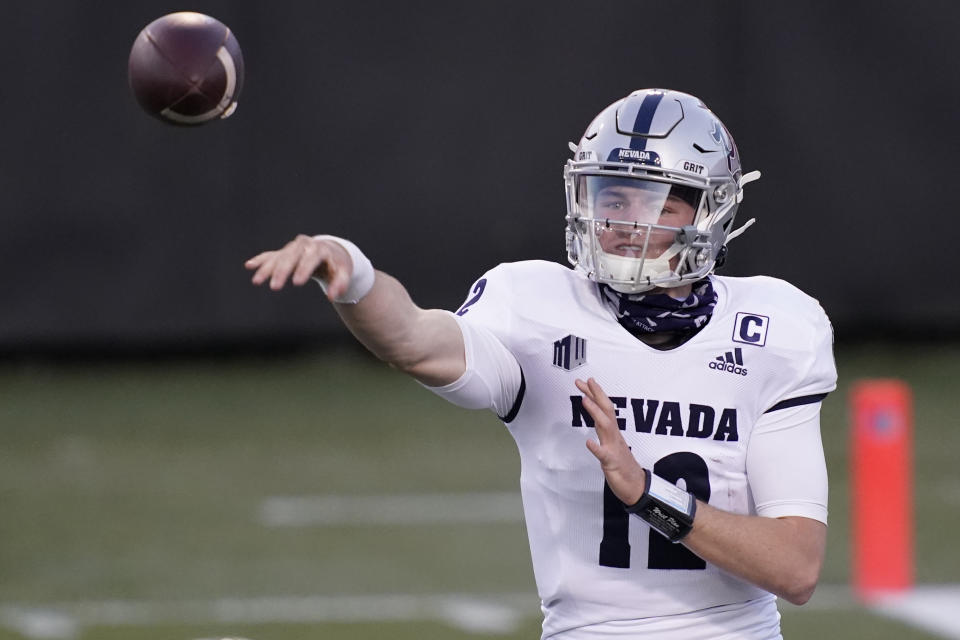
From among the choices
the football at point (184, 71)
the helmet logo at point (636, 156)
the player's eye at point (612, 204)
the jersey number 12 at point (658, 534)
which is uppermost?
the football at point (184, 71)

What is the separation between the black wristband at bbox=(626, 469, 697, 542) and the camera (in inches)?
114

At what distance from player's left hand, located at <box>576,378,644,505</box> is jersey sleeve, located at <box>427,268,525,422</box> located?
0.70 feet

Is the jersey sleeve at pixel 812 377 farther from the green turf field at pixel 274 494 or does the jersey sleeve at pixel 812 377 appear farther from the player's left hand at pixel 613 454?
the green turf field at pixel 274 494

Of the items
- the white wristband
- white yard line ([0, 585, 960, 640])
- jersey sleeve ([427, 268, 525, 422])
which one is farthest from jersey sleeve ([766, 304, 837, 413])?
white yard line ([0, 585, 960, 640])

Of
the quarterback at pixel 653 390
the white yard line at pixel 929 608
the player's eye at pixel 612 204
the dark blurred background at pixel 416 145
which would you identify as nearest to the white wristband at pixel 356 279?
the quarterback at pixel 653 390

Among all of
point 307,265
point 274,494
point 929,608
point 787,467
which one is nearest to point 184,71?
point 307,265

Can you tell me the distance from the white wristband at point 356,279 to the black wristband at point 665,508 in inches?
23.5

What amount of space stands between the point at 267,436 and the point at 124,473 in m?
1.01

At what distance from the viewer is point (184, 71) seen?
3676 mm

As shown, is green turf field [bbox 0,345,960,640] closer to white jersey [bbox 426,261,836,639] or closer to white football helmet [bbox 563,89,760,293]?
white jersey [bbox 426,261,836,639]

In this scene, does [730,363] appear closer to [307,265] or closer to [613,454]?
[613,454]

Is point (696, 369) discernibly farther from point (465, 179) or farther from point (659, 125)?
point (465, 179)

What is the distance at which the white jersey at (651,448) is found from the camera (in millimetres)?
3135

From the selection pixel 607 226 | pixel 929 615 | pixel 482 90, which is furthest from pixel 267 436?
pixel 607 226
